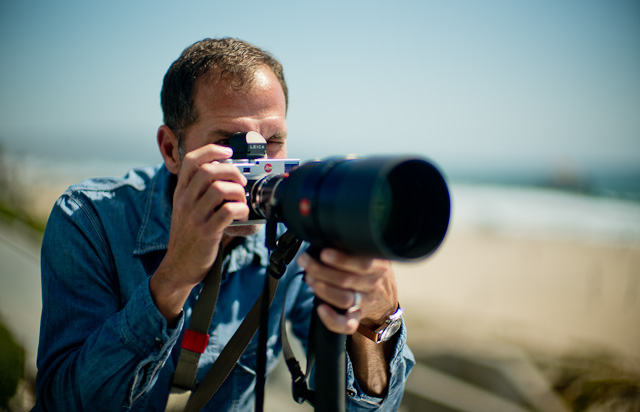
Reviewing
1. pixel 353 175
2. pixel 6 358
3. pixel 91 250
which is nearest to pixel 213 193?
pixel 353 175

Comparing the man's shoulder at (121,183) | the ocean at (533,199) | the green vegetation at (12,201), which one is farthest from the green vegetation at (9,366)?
the ocean at (533,199)

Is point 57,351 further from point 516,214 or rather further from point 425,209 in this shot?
point 516,214

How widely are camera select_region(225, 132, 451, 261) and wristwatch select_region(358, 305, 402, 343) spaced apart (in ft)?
0.94

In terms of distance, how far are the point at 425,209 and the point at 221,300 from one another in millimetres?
950

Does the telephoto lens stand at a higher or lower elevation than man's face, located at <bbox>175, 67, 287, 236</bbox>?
lower

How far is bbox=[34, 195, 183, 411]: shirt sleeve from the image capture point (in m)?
1.15

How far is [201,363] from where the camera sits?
4.83 feet

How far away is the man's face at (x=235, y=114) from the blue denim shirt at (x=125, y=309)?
0.88 feet

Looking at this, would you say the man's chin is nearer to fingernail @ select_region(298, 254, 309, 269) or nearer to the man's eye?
the man's eye

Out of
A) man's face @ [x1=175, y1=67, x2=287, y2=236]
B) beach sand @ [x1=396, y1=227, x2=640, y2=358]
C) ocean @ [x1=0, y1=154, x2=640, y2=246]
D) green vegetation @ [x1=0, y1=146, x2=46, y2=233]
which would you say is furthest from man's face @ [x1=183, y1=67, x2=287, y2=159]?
ocean @ [x1=0, y1=154, x2=640, y2=246]

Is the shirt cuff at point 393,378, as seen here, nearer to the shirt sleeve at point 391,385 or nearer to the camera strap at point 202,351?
the shirt sleeve at point 391,385

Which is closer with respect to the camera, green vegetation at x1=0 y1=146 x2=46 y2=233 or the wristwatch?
the wristwatch

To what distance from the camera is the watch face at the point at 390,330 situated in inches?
43.8

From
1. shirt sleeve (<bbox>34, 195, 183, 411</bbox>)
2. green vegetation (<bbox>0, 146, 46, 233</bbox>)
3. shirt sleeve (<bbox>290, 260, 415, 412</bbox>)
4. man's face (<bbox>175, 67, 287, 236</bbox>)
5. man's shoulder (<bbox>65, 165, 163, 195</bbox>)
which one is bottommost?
green vegetation (<bbox>0, 146, 46, 233</bbox>)
